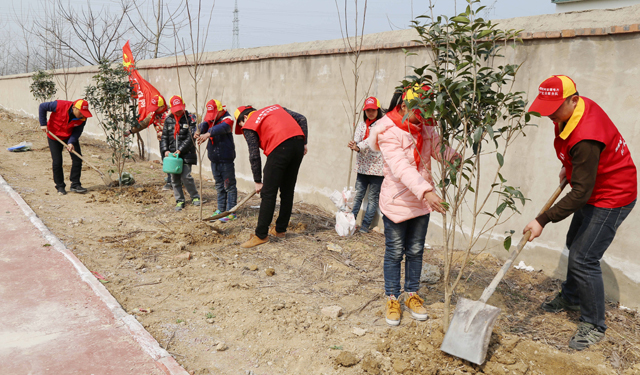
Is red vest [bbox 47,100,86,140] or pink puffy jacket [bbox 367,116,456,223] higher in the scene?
red vest [bbox 47,100,86,140]

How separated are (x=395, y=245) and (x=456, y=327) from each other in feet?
2.46

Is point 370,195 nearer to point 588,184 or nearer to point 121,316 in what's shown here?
point 588,184

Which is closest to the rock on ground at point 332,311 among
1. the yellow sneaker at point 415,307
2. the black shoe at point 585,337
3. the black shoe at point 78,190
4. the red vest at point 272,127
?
the yellow sneaker at point 415,307

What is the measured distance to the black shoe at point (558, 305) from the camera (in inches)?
137

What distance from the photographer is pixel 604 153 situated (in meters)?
2.76

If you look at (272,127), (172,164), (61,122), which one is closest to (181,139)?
(172,164)

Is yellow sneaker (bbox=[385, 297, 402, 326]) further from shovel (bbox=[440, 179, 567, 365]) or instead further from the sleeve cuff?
the sleeve cuff

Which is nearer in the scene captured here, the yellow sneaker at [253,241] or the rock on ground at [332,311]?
the rock on ground at [332,311]

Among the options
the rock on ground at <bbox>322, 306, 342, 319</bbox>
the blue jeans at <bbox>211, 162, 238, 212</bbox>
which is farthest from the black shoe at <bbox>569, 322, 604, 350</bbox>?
the blue jeans at <bbox>211, 162, 238, 212</bbox>

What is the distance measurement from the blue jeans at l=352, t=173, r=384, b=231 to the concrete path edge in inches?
118

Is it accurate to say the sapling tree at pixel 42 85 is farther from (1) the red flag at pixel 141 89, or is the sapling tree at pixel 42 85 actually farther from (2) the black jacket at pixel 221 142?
(2) the black jacket at pixel 221 142

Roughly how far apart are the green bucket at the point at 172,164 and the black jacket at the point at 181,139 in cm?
17

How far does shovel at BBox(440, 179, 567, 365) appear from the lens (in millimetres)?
2637

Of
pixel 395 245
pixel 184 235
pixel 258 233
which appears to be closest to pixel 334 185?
pixel 258 233
